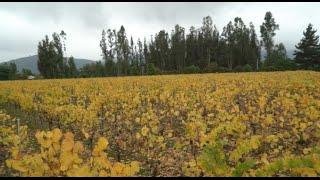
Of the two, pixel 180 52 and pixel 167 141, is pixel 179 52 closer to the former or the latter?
pixel 180 52

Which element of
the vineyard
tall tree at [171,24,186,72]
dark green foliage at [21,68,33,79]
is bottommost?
the vineyard

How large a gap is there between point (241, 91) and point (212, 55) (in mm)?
54046

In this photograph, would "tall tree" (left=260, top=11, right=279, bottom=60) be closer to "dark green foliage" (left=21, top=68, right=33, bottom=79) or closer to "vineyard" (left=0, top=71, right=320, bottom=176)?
"dark green foliage" (left=21, top=68, right=33, bottom=79)

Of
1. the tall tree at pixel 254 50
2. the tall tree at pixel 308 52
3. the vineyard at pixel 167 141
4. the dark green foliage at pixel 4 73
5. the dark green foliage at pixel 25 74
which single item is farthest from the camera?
the tall tree at pixel 254 50

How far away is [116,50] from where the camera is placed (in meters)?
78.7

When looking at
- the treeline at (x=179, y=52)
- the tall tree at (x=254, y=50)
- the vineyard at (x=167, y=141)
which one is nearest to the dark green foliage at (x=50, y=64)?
the treeline at (x=179, y=52)

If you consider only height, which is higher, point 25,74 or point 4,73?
point 4,73

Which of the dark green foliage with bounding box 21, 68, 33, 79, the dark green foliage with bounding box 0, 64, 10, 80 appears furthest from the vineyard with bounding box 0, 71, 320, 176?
the dark green foliage with bounding box 21, 68, 33, 79

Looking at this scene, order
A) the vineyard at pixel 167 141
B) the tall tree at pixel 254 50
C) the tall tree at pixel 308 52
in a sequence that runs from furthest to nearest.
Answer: the tall tree at pixel 254 50
the tall tree at pixel 308 52
the vineyard at pixel 167 141

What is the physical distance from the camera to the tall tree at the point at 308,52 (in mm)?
49281

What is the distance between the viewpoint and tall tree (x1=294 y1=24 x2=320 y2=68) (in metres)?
49.3

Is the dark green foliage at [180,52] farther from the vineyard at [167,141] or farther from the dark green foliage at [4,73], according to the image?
the vineyard at [167,141]

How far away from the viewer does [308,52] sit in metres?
49.5

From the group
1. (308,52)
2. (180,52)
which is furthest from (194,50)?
(308,52)
